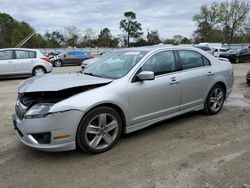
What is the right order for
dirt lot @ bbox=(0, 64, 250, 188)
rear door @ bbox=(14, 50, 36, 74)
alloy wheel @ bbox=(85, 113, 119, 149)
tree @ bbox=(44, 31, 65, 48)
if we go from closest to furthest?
dirt lot @ bbox=(0, 64, 250, 188), alloy wheel @ bbox=(85, 113, 119, 149), rear door @ bbox=(14, 50, 36, 74), tree @ bbox=(44, 31, 65, 48)

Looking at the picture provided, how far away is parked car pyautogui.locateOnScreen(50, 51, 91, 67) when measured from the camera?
77.8 feet

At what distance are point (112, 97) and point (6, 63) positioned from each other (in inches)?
375

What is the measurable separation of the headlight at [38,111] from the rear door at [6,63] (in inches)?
365

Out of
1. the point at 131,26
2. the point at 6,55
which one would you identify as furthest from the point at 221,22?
the point at 6,55

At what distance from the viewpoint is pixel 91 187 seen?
2939 millimetres

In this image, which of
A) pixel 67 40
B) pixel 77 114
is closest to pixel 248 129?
pixel 77 114

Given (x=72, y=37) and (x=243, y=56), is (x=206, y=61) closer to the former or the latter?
(x=243, y=56)

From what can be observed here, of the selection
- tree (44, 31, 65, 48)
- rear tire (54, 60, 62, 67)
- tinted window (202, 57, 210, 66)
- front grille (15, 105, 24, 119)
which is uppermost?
tree (44, 31, 65, 48)

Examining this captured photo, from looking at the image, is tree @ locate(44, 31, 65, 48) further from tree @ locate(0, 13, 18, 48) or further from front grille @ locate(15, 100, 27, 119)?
front grille @ locate(15, 100, 27, 119)

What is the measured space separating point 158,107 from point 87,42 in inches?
2607

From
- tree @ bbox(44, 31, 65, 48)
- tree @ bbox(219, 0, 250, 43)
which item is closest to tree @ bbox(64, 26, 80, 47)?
tree @ bbox(44, 31, 65, 48)

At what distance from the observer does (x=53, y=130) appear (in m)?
3.30

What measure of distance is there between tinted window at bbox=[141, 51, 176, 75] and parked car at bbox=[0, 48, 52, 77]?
30.0 ft

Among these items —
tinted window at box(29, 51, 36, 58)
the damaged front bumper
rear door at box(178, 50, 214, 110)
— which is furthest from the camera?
tinted window at box(29, 51, 36, 58)
